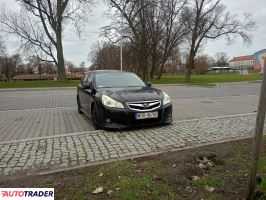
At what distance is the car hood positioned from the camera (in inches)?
244

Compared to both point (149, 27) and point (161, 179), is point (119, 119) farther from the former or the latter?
point (149, 27)

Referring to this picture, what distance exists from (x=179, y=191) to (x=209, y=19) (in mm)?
32897

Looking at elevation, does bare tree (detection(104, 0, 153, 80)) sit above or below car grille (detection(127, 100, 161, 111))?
above

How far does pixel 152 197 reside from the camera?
3.12m

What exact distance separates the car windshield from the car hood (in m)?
0.43

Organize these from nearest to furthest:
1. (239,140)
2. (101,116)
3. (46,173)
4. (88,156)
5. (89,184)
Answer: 1. (89,184)
2. (46,173)
3. (88,156)
4. (239,140)
5. (101,116)

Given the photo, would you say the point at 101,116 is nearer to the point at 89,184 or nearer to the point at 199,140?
the point at 199,140

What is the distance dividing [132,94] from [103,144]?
1641mm

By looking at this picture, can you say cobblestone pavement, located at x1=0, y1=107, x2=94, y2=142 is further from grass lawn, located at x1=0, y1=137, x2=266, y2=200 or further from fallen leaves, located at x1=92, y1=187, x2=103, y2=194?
fallen leaves, located at x1=92, y1=187, x2=103, y2=194

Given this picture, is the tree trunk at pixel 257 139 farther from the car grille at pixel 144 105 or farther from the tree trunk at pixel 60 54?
the tree trunk at pixel 60 54

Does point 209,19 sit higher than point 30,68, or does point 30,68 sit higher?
point 209,19

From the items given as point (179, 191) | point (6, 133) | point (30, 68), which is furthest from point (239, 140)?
point (30, 68)

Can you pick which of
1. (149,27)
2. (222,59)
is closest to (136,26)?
Result: (149,27)

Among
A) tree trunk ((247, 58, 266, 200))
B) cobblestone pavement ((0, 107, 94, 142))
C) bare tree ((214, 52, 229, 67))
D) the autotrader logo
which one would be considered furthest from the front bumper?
bare tree ((214, 52, 229, 67))
